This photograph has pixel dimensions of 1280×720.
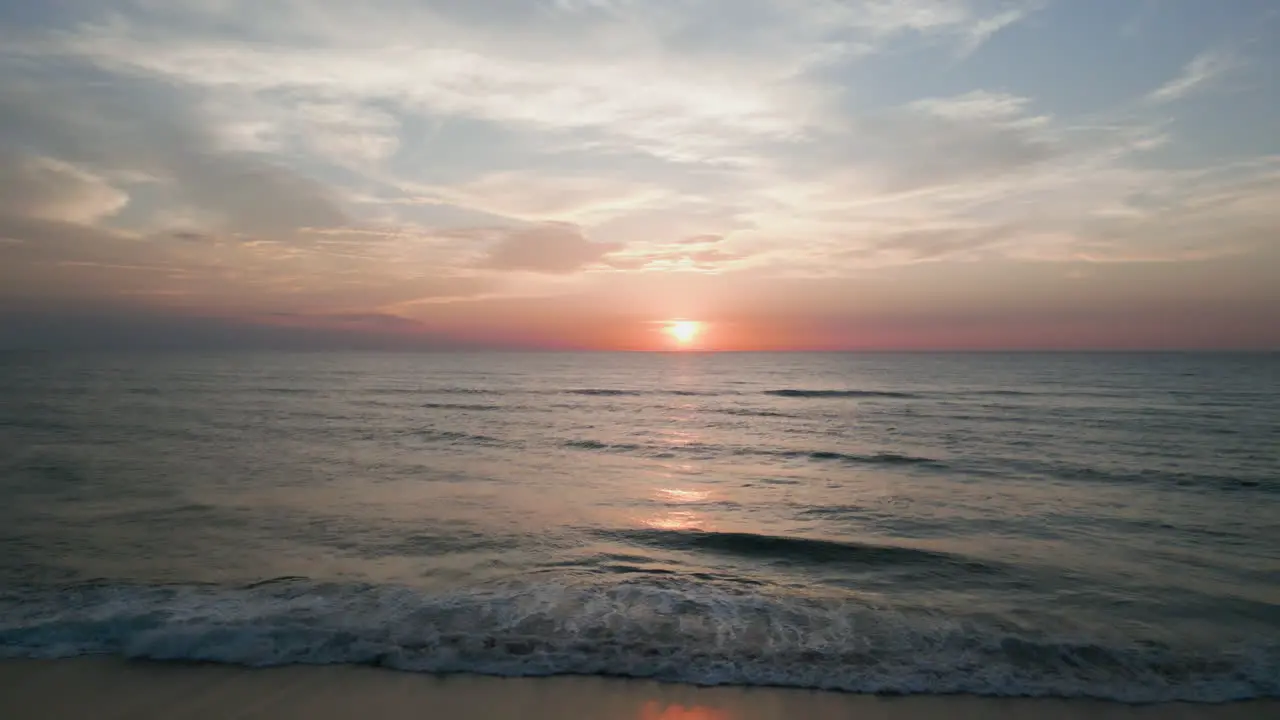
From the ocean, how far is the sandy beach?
27 cm

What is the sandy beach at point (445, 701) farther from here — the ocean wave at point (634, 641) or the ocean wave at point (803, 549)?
the ocean wave at point (803, 549)

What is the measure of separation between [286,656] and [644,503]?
1023cm

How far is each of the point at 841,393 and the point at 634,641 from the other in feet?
173

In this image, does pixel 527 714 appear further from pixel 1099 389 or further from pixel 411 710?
pixel 1099 389

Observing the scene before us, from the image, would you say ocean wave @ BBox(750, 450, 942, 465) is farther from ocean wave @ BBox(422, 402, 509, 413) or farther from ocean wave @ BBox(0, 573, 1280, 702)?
ocean wave @ BBox(422, 402, 509, 413)

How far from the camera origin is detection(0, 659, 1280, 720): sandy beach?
23.0ft

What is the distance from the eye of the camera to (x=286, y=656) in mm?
8219

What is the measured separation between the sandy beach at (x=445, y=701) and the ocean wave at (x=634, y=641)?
0.25m

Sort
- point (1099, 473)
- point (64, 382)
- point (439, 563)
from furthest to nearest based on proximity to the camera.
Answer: point (64, 382)
point (1099, 473)
point (439, 563)

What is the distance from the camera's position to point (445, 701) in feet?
23.9

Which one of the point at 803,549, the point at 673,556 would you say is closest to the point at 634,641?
the point at 673,556

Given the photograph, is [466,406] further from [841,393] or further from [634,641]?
[634,641]

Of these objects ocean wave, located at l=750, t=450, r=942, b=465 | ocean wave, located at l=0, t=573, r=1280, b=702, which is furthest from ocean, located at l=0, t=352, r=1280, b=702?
ocean wave, located at l=750, t=450, r=942, b=465

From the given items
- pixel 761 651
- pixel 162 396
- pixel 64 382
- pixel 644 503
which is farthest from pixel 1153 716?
pixel 64 382
